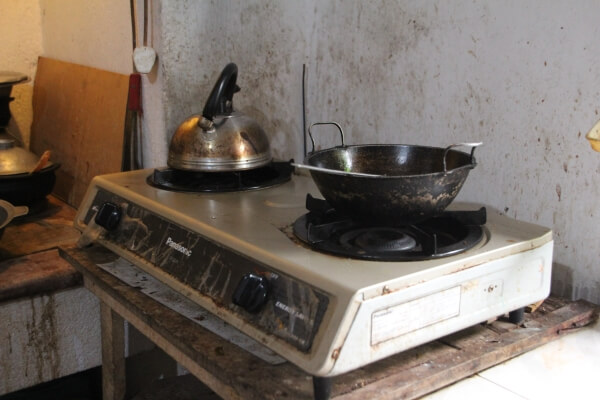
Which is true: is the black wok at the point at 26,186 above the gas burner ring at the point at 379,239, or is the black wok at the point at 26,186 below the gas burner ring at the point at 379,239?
below

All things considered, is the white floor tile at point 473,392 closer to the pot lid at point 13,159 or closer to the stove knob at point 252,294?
the stove knob at point 252,294

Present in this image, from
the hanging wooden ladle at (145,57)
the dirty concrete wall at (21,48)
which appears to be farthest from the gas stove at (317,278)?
the dirty concrete wall at (21,48)

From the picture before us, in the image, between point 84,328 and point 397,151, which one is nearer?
point 397,151

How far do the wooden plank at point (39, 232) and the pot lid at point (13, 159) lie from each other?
150mm

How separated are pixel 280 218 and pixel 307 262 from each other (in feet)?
0.82

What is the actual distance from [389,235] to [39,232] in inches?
46.4

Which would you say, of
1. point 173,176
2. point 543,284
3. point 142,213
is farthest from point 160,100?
point 543,284

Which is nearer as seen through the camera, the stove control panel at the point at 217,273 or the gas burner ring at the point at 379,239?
the stove control panel at the point at 217,273

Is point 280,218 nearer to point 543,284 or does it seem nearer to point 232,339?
point 232,339

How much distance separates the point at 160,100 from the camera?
170cm

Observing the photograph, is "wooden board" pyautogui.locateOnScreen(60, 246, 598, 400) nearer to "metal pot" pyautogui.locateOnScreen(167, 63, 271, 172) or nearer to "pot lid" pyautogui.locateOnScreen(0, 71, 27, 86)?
"metal pot" pyautogui.locateOnScreen(167, 63, 271, 172)

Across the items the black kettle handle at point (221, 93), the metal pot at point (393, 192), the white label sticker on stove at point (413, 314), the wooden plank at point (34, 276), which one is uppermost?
the black kettle handle at point (221, 93)

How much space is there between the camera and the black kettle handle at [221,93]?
1.35m

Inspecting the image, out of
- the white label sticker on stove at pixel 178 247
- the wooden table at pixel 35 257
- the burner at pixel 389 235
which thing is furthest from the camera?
the wooden table at pixel 35 257
